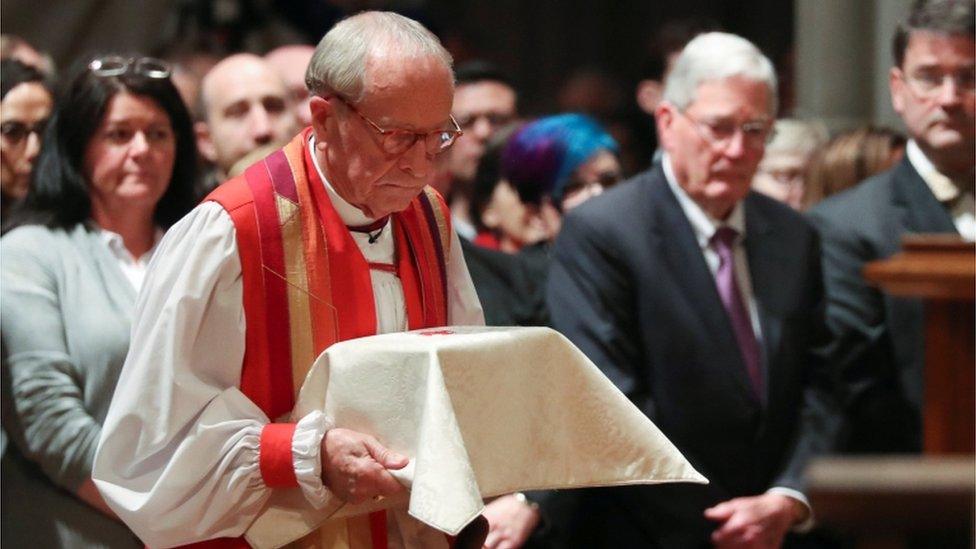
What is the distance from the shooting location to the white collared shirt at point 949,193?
5.09 metres

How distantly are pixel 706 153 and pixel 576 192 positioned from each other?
0.81 metres

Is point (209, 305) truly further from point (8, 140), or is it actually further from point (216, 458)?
point (8, 140)

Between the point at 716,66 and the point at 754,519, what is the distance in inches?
50.0

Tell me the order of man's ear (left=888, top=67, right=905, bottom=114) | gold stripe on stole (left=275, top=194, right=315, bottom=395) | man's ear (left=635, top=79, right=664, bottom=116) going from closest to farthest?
gold stripe on stole (left=275, top=194, right=315, bottom=395) < man's ear (left=888, top=67, right=905, bottom=114) < man's ear (left=635, top=79, right=664, bottom=116)

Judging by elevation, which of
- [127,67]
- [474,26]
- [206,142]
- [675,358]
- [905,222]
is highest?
[127,67]

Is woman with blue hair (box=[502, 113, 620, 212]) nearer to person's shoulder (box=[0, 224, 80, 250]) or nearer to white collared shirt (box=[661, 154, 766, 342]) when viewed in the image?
white collared shirt (box=[661, 154, 766, 342])

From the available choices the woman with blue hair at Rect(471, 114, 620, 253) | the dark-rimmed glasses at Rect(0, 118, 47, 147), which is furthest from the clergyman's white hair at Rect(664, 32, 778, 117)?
the dark-rimmed glasses at Rect(0, 118, 47, 147)

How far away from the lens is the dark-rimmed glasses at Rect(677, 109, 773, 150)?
5008 millimetres

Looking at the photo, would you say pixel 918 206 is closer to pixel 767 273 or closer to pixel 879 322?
pixel 879 322

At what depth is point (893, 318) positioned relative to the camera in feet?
16.2

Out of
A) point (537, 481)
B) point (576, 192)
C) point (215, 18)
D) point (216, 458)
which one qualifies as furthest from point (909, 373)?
point (215, 18)

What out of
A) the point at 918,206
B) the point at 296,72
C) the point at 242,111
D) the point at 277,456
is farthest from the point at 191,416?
the point at 296,72

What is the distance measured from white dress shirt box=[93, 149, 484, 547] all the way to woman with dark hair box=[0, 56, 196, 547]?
104 cm

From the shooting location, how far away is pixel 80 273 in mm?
4691
